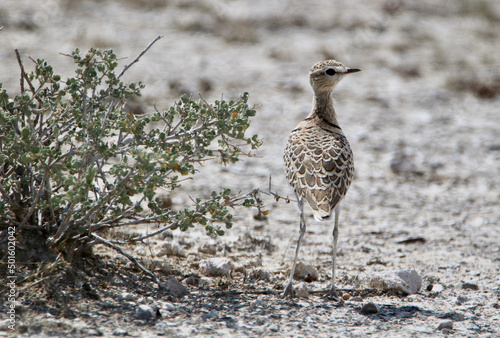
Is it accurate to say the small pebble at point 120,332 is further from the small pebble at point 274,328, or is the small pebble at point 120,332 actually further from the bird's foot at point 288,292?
the bird's foot at point 288,292

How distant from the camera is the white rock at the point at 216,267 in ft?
14.4

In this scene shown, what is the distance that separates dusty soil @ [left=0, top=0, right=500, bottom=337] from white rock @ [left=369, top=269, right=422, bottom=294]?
6 cm

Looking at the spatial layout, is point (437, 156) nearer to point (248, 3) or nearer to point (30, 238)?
point (30, 238)

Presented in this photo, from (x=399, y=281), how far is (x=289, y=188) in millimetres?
2311

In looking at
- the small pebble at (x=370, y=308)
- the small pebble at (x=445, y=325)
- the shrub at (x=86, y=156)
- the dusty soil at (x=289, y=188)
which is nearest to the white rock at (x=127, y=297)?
the dusty soil at (x=289, y=188)

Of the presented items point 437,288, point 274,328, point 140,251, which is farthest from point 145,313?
point 437,288

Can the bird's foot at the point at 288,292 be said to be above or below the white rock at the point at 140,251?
below

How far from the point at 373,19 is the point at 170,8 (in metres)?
Result: 3.76

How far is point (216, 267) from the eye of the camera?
4395 mm

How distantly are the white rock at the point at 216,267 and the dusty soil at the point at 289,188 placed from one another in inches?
3.0

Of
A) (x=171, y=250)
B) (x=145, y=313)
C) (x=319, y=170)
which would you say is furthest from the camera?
(x=171, y=250)

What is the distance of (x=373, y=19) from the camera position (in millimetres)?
12352

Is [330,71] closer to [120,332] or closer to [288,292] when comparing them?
[288,292]

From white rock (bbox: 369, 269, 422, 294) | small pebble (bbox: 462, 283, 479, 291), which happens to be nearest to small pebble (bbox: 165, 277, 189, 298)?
white rock (bbox: 369, 269, 422, 294)
